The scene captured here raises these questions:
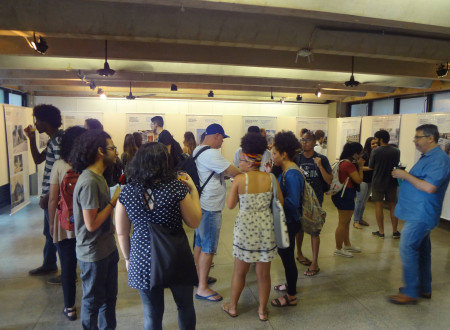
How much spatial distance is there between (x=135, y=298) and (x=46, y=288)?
981 millimetres

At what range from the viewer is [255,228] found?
91.8 inches

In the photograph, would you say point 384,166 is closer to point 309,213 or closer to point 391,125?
point 391,125

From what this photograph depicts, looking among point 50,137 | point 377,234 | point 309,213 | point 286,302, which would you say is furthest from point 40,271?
point 377,234

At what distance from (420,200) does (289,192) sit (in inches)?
46.5

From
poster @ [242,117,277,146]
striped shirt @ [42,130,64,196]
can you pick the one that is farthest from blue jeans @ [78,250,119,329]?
poster @ [242,117,277,146]

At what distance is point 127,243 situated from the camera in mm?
1796

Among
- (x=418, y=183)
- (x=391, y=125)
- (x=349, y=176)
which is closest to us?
(x=418, y=183)

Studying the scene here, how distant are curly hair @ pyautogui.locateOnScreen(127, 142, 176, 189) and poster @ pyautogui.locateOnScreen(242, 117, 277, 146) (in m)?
6.77

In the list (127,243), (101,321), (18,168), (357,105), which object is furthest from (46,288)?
(357,105)

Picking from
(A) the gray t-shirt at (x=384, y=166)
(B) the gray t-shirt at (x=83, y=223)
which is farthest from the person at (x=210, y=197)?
(A) the gray t-shirt at (x=384, y=166)

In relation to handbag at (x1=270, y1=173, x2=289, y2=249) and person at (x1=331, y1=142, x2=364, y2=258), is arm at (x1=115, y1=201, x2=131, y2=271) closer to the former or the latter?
handbag at (x1=270, y1=173, x2=289, y2=249)

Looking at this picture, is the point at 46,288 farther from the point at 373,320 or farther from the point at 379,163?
the point at 379,163

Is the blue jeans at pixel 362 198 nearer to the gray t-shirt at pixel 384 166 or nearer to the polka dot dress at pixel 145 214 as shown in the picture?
the gray t-shirt at pixel 384 166

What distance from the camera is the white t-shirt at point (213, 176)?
2.68 m
